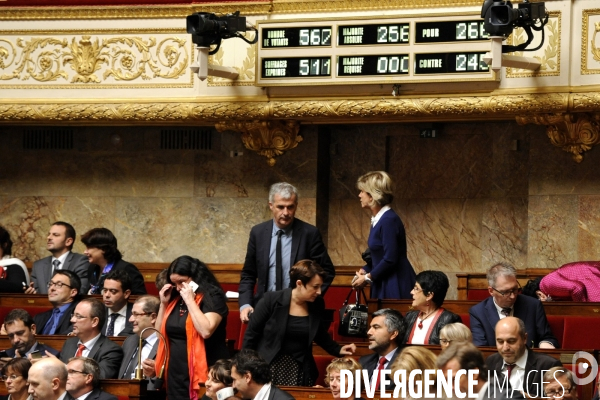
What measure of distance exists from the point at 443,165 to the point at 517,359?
447 centimetres

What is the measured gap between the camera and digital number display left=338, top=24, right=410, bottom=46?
31.0ft

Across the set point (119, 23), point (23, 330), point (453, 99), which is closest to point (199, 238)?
point (119, 23)

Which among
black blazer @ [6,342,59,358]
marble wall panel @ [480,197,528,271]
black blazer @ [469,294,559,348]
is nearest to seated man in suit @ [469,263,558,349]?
black blazer @ [469,294,559,348]

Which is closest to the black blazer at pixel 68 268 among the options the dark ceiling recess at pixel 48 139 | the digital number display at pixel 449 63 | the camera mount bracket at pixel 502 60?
the dark ceiling recess at pixel 48 139

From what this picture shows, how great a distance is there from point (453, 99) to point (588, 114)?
3.43 ft

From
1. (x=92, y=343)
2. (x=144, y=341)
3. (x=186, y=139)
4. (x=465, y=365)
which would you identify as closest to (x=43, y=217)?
(x=186, y=139)

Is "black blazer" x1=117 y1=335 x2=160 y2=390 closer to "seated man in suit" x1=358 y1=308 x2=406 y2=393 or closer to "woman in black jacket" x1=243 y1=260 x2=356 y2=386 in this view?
"woman in black jacket" x1=243 y1=260 x2=356 y2=386

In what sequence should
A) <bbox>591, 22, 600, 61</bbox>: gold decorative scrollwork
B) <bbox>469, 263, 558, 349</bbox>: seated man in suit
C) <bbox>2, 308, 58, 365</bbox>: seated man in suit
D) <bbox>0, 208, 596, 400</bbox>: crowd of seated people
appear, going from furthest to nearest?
<bbox>591, 22, 600, 61</bbox>: gold decorative scrollwork, <bbox>2, 308, 58, 365</bbox>: seated man in suit, <bbox>469, 263, 558, 349</bbox>: seated man in suit, <bbox>0, 208, 596, 400</bbox>: crowd of seated people

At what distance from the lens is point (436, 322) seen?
689cm

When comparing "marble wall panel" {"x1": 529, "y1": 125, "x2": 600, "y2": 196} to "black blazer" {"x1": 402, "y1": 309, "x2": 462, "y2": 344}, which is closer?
"black blazer" {"x1": 402, "y1": 309, "x2": 462, "y2": 344}

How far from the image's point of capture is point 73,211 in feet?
36.3

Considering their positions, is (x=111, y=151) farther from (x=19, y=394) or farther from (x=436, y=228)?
(x=19, y=394)

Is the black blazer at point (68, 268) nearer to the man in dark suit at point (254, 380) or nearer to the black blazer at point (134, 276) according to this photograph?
the black blazer at point (134, 276)

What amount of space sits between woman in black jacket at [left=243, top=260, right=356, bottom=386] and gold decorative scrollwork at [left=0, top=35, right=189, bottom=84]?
12.8ft
